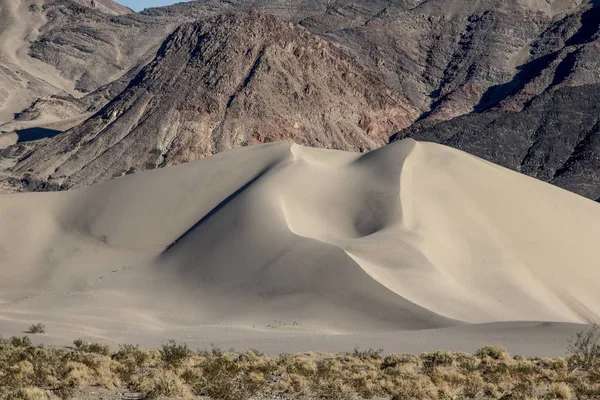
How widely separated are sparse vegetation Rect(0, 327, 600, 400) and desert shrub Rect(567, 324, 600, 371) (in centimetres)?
5

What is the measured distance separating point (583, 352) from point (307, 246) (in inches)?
568

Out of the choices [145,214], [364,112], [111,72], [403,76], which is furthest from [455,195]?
[111,72]

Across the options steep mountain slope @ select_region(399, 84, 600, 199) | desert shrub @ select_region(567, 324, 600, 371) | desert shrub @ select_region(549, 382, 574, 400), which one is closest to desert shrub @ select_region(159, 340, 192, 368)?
desert shrub @ select_region(549, 382, 574, 400)

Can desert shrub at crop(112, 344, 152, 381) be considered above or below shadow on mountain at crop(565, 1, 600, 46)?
below

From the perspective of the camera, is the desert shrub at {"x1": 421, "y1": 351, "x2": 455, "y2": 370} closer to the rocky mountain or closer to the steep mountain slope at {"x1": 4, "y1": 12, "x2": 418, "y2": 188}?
the rocky mountain

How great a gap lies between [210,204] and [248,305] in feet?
33.9

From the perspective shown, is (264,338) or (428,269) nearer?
(264,338)

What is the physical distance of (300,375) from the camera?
55.5 ft

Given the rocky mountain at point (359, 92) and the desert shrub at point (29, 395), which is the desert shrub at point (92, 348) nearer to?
the desert shrub at point (29, 395)

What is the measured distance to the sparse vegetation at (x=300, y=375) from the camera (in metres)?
15.2

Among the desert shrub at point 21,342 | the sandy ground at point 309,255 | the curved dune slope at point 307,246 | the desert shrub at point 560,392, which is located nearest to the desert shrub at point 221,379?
A: the desert shrub at point 560,392

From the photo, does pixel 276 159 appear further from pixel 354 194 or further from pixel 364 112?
pixel 364 112

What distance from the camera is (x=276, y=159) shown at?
150ft

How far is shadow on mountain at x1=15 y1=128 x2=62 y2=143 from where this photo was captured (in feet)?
368
